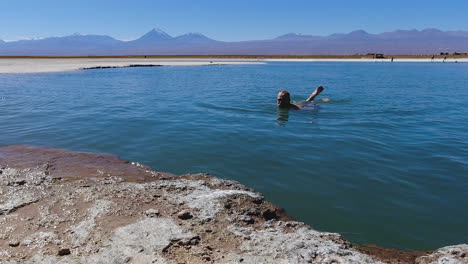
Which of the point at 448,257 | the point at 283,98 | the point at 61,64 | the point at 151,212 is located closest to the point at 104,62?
the point at 61,64

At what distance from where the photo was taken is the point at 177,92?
23.4 meters

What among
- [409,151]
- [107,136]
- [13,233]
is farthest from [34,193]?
[409,151]

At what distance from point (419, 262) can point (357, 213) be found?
188cm

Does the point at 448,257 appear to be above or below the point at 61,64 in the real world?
below

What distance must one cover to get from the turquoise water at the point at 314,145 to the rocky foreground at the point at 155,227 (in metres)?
1.08

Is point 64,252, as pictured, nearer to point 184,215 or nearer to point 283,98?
point 184,215

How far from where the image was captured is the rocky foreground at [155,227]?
4180 millimetres

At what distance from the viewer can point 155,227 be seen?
4801 mm

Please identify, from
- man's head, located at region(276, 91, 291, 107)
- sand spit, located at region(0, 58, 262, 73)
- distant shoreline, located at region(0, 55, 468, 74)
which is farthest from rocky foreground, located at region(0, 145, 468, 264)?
sand spit, located at region(0, 58, 262, 73)

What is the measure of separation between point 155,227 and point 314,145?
6572 millimetres

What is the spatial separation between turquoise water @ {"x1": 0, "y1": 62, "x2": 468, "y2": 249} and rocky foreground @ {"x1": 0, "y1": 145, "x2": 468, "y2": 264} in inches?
42.7

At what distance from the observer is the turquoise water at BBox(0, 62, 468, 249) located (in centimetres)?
620

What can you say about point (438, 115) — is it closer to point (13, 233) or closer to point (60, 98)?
point (13, 233)

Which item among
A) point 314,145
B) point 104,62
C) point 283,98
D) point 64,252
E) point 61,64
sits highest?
point 104,62
